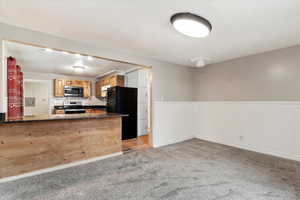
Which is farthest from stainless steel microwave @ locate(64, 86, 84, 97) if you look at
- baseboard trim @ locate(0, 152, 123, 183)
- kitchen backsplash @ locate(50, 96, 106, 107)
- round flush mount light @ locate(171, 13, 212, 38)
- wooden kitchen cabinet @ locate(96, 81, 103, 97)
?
round flush mount light @ locate(171, 13, 212, 38)

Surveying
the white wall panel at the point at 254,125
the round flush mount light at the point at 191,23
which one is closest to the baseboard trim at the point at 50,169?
the round flush mount light at the point at 191,23

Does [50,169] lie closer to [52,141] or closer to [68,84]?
[52,141]

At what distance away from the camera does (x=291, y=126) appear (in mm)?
2824

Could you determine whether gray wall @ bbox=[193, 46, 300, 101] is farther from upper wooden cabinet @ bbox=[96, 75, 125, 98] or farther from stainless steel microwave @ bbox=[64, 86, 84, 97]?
stainless steel microwave @ bbox=[64, 86, 84, 97]

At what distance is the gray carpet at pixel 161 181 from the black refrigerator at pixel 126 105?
60.8 inches

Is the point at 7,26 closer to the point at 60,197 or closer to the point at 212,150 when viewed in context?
the point at 60,197

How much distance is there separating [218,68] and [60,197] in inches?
166

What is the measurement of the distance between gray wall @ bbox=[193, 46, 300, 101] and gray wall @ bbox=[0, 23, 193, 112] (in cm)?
55

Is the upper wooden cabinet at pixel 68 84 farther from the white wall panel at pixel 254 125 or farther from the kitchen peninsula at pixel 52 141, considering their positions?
the white wall panel at pixel 254 125

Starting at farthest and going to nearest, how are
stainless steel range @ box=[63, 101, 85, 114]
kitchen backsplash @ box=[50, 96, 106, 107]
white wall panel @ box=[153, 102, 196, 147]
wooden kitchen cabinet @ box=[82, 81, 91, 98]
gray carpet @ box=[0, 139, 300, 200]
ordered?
wooden kitchen cabinet @ box=[82, 81, 91, 98] → kitchen backsplash @ box=[50, 96, 106, 107] → stainless steel range @ box=[63, 101, 85, 114] → white wall panel @ box=[153, 102, 196, 147] → gray carpet @ box=[0, 139, 300, 200]

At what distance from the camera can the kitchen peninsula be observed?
2.06 m

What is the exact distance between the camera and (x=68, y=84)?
5.49 m

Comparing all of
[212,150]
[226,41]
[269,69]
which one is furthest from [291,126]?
[226,41]

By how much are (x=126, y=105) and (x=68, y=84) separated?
2703mm
